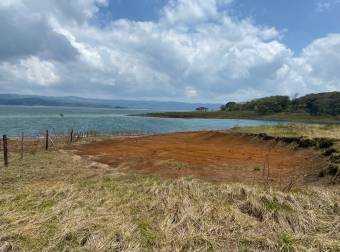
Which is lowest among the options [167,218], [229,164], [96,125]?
[96,125]

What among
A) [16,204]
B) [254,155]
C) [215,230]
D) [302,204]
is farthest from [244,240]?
[254,155]

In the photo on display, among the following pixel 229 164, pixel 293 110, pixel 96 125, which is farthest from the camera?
pixel 293 110

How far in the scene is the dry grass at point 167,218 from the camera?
7422mm

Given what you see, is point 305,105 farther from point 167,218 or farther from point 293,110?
point 167,218

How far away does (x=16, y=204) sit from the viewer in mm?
9422

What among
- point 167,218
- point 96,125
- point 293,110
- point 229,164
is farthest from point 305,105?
point 167,218

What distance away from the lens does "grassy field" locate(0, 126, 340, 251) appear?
7418 mm

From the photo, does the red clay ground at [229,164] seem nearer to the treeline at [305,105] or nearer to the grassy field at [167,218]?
the grassy field at [167,218]

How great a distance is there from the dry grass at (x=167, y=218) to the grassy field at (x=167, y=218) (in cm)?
2

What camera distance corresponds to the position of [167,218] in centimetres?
852

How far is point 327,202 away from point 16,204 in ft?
26.9

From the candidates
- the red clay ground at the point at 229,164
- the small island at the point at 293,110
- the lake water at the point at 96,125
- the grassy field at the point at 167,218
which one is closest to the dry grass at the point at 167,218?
the grassy field at the point at 167,218

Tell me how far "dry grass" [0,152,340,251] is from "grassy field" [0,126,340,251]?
0.02 m

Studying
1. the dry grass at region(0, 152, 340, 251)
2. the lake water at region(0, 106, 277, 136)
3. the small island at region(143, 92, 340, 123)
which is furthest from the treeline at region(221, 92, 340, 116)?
the dry grass at region(0, 152, 340, 251)
